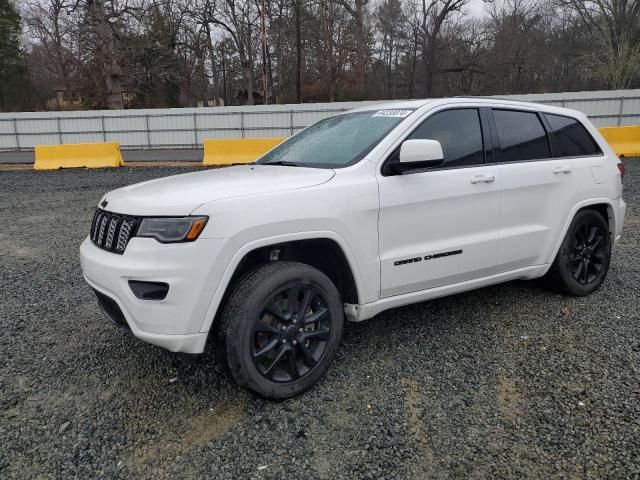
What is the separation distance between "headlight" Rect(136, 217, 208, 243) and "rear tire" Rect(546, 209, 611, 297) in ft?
9.96

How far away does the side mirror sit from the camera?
2918 mm

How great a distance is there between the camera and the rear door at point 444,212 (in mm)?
3064

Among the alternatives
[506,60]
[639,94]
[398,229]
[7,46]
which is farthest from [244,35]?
[398,229]

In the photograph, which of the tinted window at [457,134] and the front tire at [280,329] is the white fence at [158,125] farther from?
the front tire at [280,329]

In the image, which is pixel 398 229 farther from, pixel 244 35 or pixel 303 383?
pixel 244 35

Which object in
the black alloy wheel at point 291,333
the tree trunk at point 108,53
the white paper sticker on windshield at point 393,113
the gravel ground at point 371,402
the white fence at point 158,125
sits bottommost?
the gravel ground at point 371,402

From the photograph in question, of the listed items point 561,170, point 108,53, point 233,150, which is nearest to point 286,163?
point 561,170

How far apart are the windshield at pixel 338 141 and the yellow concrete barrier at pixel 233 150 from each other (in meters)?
11.3

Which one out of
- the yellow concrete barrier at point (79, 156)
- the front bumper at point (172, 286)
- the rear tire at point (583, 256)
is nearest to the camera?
the front bumper at point (172, 286)

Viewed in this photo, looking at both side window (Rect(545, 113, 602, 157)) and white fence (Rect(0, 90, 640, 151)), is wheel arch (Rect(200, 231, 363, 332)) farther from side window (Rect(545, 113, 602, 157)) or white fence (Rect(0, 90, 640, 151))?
white fence (Rect(0, 90, 640, 151))

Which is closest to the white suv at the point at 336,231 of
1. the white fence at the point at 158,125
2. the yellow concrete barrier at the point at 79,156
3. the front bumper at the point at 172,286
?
the front bumper at the point at 172,286

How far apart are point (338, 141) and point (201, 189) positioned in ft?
3.90

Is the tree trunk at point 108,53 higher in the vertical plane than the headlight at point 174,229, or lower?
higher

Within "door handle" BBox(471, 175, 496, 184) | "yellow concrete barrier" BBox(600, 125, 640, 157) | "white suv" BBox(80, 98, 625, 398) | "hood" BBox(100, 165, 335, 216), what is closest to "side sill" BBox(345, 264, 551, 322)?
"white suv" BBox(80, 98, 625, 398)
